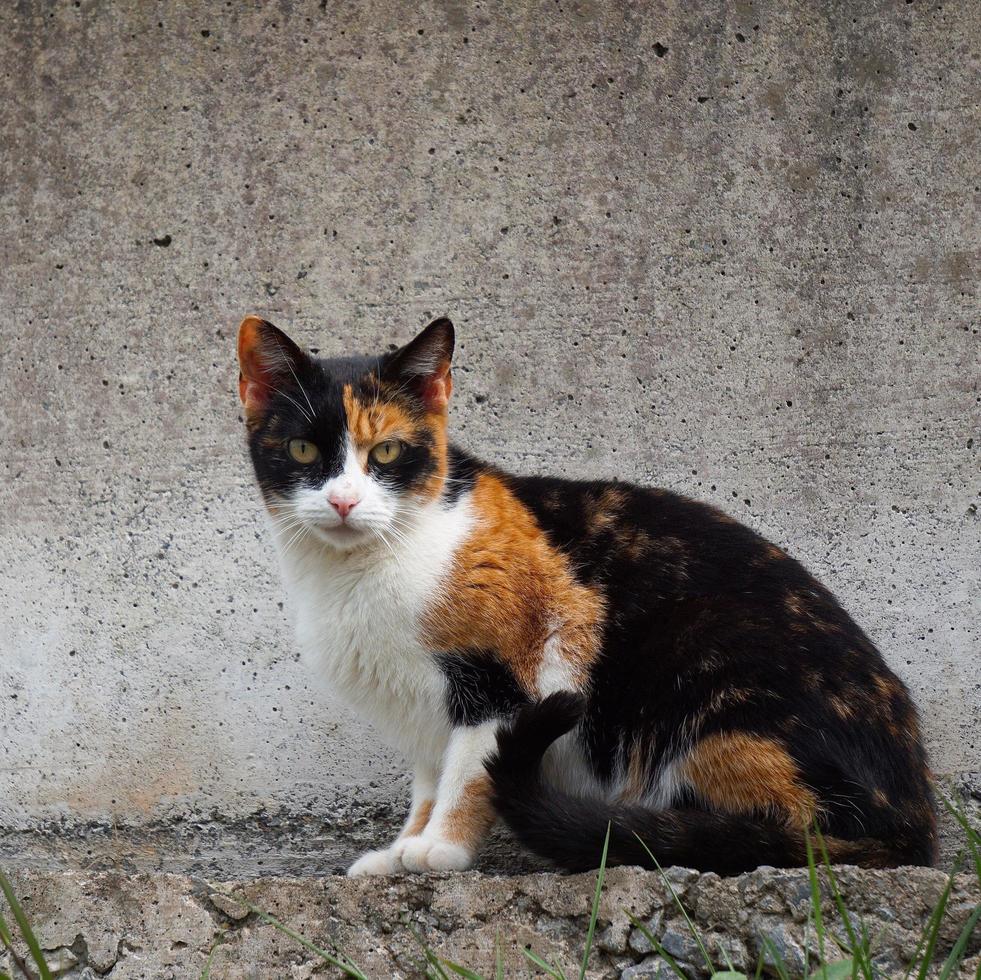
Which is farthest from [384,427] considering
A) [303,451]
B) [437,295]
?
[437,295]

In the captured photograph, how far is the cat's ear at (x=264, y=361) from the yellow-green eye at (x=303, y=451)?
12 centimetres

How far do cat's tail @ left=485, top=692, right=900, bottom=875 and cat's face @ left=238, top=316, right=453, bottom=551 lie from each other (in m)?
0.52

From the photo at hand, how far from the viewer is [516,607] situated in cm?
226

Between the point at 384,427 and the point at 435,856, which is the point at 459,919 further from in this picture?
the point at 384,427

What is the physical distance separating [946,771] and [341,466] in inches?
65.7

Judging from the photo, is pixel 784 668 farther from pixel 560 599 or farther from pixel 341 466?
pixel 341 466

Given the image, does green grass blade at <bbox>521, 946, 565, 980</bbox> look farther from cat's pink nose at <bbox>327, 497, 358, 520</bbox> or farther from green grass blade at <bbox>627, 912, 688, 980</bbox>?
cat's pink nose at <bbox>327, 497, 358, 520</bbox>

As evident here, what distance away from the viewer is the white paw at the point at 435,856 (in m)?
2.10

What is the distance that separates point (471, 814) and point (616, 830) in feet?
1.08

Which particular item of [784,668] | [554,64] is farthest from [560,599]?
[554,64]

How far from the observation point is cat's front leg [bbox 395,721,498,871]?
2117 mm

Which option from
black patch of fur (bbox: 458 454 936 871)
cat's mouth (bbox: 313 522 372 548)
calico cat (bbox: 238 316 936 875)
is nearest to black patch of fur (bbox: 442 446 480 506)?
calico cat (bbox: 238 316 936 875)

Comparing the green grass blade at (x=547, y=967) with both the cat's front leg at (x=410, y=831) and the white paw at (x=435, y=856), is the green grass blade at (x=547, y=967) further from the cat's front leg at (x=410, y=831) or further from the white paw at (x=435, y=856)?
the cat's front leg at (x=410, y=831)

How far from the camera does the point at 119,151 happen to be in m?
3.14
